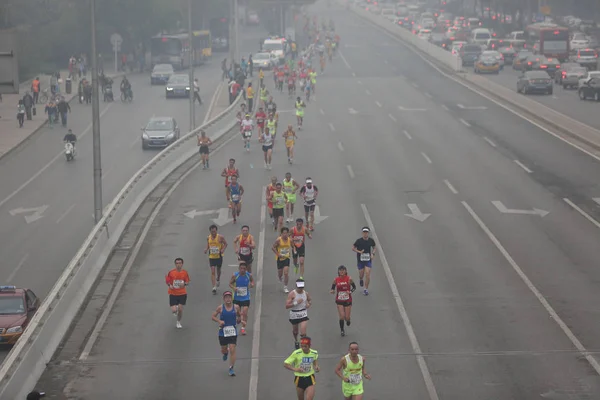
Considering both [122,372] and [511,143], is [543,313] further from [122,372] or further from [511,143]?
[511,143]

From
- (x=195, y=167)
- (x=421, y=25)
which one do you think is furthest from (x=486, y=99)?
(x=421, y=25)

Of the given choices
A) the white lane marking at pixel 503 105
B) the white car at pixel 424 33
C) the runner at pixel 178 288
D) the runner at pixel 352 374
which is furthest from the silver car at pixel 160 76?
the runner at pixel 352 374

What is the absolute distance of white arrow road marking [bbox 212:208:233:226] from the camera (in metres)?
33.7

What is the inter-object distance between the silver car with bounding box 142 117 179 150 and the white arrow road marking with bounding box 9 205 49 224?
12.5m

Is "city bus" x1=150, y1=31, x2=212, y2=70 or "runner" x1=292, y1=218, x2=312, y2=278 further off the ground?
"runner" x1=292, y1=218, x2=312, y2=278

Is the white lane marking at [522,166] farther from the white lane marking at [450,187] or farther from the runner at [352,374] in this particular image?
the runner at [352,374]

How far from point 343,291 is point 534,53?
243 feet

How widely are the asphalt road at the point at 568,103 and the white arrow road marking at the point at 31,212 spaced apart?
25661mm

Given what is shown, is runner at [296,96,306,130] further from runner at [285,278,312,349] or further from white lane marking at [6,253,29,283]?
runner at [285,278,312,349]

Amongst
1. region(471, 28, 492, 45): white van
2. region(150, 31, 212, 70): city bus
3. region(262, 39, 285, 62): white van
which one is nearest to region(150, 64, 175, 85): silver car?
region(150, 31, 212, 70): city bus

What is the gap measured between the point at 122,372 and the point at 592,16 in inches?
4797

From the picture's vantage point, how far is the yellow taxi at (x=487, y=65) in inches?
3214

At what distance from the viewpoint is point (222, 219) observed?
34156mm

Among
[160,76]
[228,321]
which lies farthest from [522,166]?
[160,76]
